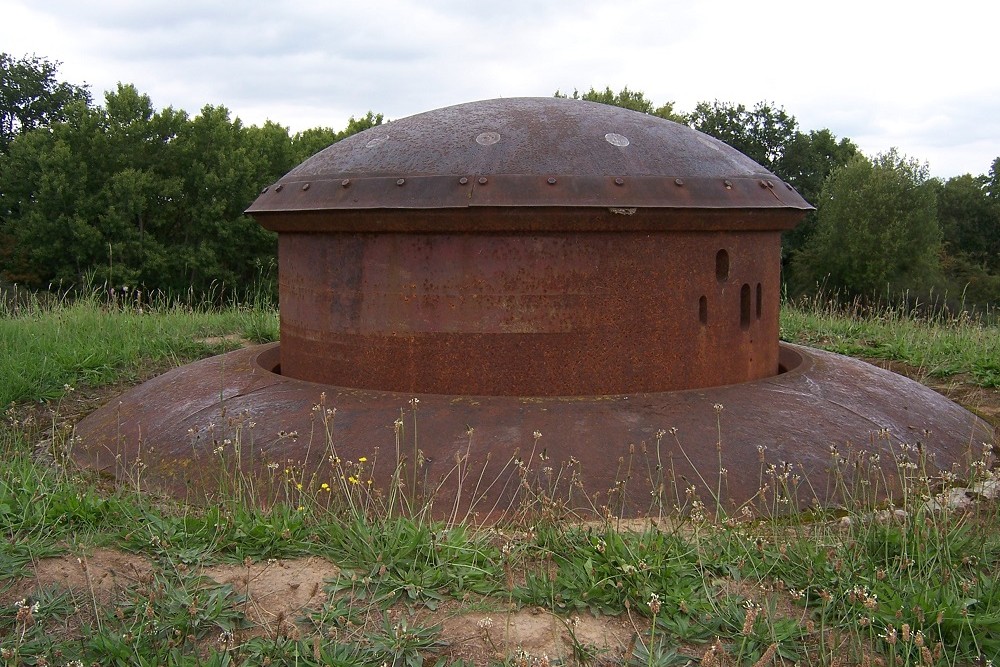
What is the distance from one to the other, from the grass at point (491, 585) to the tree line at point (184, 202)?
1477 cm

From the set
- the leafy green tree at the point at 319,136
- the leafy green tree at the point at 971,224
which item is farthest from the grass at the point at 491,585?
the leafy green tree at the point at 971,224

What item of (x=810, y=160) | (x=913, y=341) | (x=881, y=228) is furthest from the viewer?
(x=810, y=160)

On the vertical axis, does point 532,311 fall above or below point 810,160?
below

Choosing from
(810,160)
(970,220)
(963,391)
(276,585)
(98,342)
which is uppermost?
(810,160)

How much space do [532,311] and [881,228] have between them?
28456mm

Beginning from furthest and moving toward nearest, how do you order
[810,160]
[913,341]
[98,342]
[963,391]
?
[810,160] < [913,341] < [98,342] < [963,391]

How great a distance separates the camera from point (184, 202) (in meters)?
24.4

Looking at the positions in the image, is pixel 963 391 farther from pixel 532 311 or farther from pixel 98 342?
pixel 98 342

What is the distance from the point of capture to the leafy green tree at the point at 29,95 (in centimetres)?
2955

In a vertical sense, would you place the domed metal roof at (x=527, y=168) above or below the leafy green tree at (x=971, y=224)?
below

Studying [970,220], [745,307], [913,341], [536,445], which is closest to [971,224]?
[970,220]

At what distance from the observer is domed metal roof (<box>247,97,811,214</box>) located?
364 cm

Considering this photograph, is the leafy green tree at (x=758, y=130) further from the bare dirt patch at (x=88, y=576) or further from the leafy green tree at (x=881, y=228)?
the bare dirt patch at (x=88, y=576)

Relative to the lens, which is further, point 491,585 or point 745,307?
point 745,307
